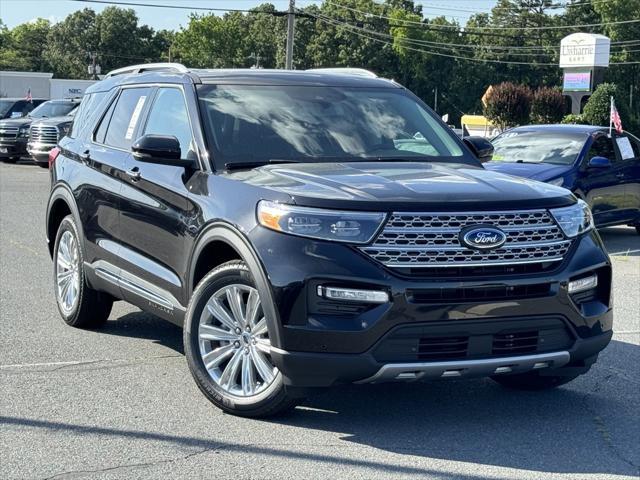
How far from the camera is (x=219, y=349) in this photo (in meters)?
5.23

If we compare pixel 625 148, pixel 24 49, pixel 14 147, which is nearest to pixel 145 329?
pixel 625 148

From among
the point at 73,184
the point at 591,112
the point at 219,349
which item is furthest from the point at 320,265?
the point at 591,112

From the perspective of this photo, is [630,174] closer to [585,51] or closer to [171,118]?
[171,118]

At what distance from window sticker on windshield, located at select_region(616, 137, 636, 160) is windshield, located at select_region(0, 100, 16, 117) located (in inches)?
927

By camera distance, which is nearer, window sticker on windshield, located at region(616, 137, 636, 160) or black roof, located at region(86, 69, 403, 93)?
black roof, located at region(86, 69, 403, 93)

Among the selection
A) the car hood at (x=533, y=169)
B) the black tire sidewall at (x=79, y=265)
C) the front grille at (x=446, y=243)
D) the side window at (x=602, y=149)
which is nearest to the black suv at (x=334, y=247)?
the front grille at (x=446, y=243)

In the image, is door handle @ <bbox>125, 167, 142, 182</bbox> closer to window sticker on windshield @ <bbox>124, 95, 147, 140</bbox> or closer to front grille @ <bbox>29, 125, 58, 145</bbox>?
window sticker on windshield @ <bbox>124, 95, 147, 140</bbox>

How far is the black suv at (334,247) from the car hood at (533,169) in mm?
6259

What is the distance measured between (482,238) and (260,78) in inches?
90.1

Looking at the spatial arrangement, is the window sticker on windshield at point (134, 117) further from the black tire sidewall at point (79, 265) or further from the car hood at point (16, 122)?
the car hood at point (16, 122)

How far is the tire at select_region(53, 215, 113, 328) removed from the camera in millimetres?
7188

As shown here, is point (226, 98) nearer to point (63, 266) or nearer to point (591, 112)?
point (63, 266)

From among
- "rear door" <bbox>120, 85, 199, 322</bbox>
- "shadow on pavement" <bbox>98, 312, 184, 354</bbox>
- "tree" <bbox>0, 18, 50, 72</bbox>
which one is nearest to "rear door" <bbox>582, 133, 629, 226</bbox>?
"shadow on pavement" <bbox>98, 312, 184, 354</bbox>

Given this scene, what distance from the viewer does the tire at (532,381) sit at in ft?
18.7
